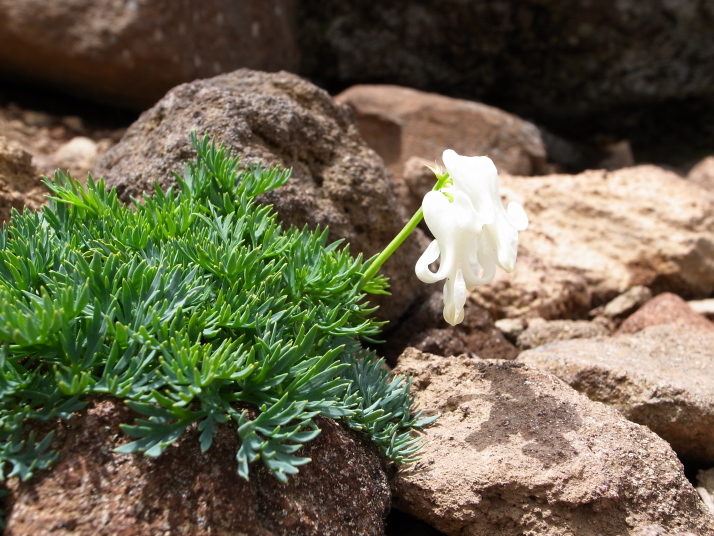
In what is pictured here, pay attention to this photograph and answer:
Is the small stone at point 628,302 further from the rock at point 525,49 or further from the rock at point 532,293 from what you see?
the rock at point 525,49

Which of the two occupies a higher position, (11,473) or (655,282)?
(11,473)

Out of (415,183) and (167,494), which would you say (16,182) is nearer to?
(167,494)

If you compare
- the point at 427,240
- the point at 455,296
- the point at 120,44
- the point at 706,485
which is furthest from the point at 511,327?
the point at 120,44

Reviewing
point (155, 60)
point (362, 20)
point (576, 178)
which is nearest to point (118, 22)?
point (155, 60)

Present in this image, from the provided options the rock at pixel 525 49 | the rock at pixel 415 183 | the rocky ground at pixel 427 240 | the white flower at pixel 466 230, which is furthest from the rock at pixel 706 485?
the rock at pixel 525 49

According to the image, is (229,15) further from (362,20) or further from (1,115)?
(1,115)
